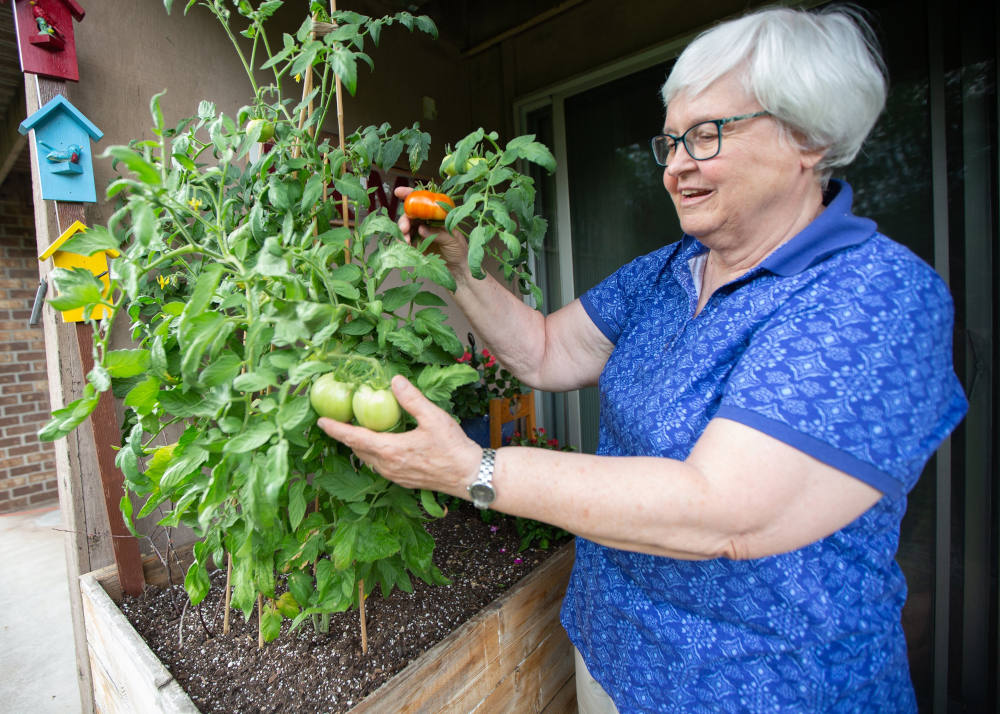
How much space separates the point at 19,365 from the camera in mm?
3977

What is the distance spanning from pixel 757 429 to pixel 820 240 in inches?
15.0

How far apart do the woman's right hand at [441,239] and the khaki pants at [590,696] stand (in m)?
1.02

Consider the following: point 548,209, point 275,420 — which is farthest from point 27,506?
point 275,420

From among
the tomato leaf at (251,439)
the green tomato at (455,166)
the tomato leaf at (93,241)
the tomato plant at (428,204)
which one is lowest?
the tomato leaf at (251,439)

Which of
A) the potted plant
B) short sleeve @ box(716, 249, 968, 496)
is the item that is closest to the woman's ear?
short sleeve @ box(716, 249, 968, 496)

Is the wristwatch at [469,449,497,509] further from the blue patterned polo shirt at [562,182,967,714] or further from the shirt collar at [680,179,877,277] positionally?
the shirt collar at [680,179,877,277]

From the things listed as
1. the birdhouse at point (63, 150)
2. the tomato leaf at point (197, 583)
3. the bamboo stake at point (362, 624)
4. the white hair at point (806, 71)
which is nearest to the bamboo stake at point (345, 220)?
the bamboo stake at point (362, 624)

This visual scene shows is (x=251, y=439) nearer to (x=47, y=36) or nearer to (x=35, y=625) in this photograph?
(x=47, y=36)

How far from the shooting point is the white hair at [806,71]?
0.83 meters

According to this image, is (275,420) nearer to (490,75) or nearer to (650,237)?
(650,237)

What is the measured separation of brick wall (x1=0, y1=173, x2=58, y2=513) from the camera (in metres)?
3.89

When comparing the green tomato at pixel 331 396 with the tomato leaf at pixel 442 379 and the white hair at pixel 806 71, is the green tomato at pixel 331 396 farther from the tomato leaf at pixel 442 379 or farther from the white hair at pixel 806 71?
the white hair at pixel 806 71

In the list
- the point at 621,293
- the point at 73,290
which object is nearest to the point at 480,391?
the point at 621,293

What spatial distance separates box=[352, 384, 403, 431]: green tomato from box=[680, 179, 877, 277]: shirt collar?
668 millimetres
